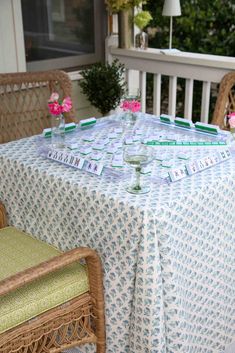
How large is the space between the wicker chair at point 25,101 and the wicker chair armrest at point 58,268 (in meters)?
1.30

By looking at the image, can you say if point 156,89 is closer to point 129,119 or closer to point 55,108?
point 129,119

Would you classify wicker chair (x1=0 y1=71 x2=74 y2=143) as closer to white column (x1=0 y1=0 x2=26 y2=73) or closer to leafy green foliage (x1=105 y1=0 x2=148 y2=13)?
white column (x1=0 y1=0 x2=26 y2=73)

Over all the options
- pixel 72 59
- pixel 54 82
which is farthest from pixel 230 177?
pixel 72 59

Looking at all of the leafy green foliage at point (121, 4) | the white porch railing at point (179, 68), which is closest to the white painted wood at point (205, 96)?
the white porch railing at point (179, 68)

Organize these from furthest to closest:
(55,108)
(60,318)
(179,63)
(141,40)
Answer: (141,40), (179,63), (55,108), (60,318)

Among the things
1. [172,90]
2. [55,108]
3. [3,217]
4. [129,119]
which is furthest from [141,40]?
[3,217]

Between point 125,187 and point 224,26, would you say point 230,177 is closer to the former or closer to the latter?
point 125,187

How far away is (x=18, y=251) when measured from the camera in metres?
1.77

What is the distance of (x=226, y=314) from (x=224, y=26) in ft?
12.1

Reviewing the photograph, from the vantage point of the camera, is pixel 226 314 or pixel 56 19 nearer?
pixel 226 314

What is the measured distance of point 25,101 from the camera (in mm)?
2959

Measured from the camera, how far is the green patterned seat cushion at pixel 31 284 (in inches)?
58.0

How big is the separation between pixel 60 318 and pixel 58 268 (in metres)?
0.20

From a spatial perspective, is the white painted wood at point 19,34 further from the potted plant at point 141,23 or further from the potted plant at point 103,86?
the potted plant at point 141,23
